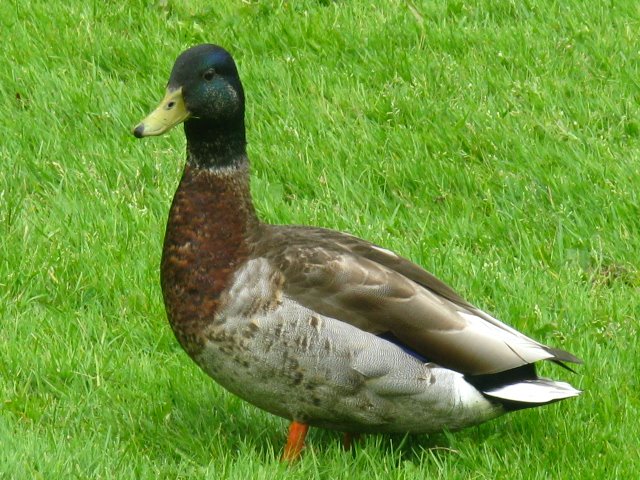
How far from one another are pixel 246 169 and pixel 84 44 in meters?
2.95

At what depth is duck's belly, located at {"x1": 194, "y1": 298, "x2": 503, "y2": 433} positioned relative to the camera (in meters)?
4.18

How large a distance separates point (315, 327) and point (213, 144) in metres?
0.84

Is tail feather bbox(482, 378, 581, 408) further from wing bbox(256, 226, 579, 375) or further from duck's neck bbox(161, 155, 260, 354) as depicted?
duck's neck bbox(161, 155, 260, 354)

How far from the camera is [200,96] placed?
4.49 meters

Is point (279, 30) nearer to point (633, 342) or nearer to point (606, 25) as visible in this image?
point (606, 25)

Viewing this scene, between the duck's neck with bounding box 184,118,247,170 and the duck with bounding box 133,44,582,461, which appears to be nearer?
the duck with bounding box 133,44,582,461

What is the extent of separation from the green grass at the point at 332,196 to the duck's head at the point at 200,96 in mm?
940

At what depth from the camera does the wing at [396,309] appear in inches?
169

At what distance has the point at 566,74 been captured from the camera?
7172mm

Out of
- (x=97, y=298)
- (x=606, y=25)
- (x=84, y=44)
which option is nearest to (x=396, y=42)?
(x=606, y=25)

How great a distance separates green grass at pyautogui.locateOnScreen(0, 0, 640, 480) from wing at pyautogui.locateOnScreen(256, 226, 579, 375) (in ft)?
1.03

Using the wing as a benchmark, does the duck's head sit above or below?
above

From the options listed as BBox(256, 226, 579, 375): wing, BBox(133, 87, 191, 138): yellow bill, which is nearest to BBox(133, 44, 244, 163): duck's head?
BBox(133, 87, 191, 138): yellow bill

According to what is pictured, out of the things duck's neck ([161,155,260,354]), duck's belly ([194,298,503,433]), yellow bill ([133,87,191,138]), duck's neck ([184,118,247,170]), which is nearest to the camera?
duck's belly ([194,298,503,433])
